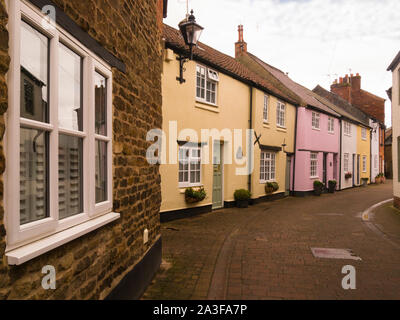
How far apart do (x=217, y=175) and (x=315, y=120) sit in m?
10.7

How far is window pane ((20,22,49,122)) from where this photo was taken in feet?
6.91

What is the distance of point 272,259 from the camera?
6.26 m

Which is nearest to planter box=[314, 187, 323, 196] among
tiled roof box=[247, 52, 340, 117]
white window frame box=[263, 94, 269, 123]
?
tiled roof box=[247, 52, 340, 117]

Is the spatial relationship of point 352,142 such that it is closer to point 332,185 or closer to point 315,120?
point 332,185

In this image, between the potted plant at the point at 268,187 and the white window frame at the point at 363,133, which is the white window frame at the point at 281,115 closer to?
the potted plant at the point at 268,187

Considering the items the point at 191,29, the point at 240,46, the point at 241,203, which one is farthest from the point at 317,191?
the point at 191,29

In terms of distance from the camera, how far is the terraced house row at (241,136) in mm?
10164

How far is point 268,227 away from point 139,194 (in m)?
5.79

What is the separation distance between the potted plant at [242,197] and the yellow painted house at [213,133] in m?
0.22

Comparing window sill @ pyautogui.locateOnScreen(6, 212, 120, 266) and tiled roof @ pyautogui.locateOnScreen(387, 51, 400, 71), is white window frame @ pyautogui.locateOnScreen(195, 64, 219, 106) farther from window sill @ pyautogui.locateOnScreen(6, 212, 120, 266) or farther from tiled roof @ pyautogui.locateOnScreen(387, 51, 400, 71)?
window sill @ pyautogui.locateOnScreen(6, 212, 120, 266)

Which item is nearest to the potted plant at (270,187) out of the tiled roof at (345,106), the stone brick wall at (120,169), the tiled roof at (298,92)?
the tiled roof at (298,92)

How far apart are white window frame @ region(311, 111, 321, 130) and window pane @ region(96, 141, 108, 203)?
1842cm
